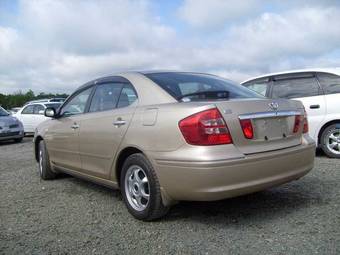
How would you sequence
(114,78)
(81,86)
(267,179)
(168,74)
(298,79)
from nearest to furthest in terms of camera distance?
1. (267,179)
2. (168,74)
3. (114,78)
4. (81,86)
5. (298,79)

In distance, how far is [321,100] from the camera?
734 cm

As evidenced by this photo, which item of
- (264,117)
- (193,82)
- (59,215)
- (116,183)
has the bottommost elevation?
(59,215)

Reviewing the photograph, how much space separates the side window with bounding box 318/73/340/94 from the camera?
7238 mm

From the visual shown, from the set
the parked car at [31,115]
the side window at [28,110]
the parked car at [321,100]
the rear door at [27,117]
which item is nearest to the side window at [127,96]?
the parked car at [321,100]

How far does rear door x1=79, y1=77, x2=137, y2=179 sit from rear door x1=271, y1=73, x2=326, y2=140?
4125 millimetres

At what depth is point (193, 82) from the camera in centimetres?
434

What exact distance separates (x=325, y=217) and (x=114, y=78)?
9.11ft

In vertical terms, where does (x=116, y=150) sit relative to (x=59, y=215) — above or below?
above

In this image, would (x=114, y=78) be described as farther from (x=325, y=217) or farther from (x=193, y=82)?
(x=325, y=217)

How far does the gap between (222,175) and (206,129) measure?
0.41m

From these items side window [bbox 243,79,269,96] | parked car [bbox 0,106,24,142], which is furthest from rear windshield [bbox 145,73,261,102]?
parked car [bbox 0,106,24,142]

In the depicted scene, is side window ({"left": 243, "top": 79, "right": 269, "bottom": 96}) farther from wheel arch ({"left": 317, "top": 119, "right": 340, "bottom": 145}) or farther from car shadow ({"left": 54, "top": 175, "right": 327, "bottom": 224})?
car shadow ({"left": 54, "top": 175, "right": 327, "bottom": 224})

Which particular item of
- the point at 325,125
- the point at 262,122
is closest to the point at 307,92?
the point at 325,125

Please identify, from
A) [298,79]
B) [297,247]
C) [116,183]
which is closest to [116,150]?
[116,183]
